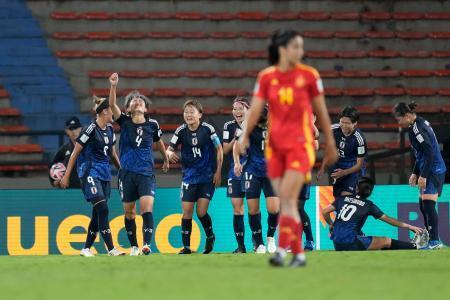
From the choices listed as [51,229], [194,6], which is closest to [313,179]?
[51,229]

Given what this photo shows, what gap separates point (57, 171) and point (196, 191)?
283cm

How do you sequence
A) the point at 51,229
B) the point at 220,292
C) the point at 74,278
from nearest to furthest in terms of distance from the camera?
the point at 220,292 → the point at 74,278 → the point at 51,229

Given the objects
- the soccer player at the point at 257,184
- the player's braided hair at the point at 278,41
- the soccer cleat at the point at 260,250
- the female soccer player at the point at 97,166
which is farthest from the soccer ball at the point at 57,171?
the player's braided hair at the point at 278,41

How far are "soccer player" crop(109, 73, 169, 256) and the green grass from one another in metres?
2.56

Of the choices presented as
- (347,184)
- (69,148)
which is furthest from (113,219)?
(347,184)

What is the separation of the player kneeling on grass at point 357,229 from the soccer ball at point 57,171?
4.26m

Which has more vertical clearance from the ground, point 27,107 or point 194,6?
point 194,6

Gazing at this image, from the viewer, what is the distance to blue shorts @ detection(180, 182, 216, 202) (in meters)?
14.2

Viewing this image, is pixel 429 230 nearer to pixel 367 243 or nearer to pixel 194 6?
pixel 367 243

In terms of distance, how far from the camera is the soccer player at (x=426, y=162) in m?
14.1

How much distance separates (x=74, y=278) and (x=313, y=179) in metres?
9.66

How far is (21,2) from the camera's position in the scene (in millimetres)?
23547

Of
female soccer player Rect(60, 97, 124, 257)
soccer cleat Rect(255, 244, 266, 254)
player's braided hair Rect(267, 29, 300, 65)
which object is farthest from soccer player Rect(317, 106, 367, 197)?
player's braided hair Rect(267, 29, 300, 65)

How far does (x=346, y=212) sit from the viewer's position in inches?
562
